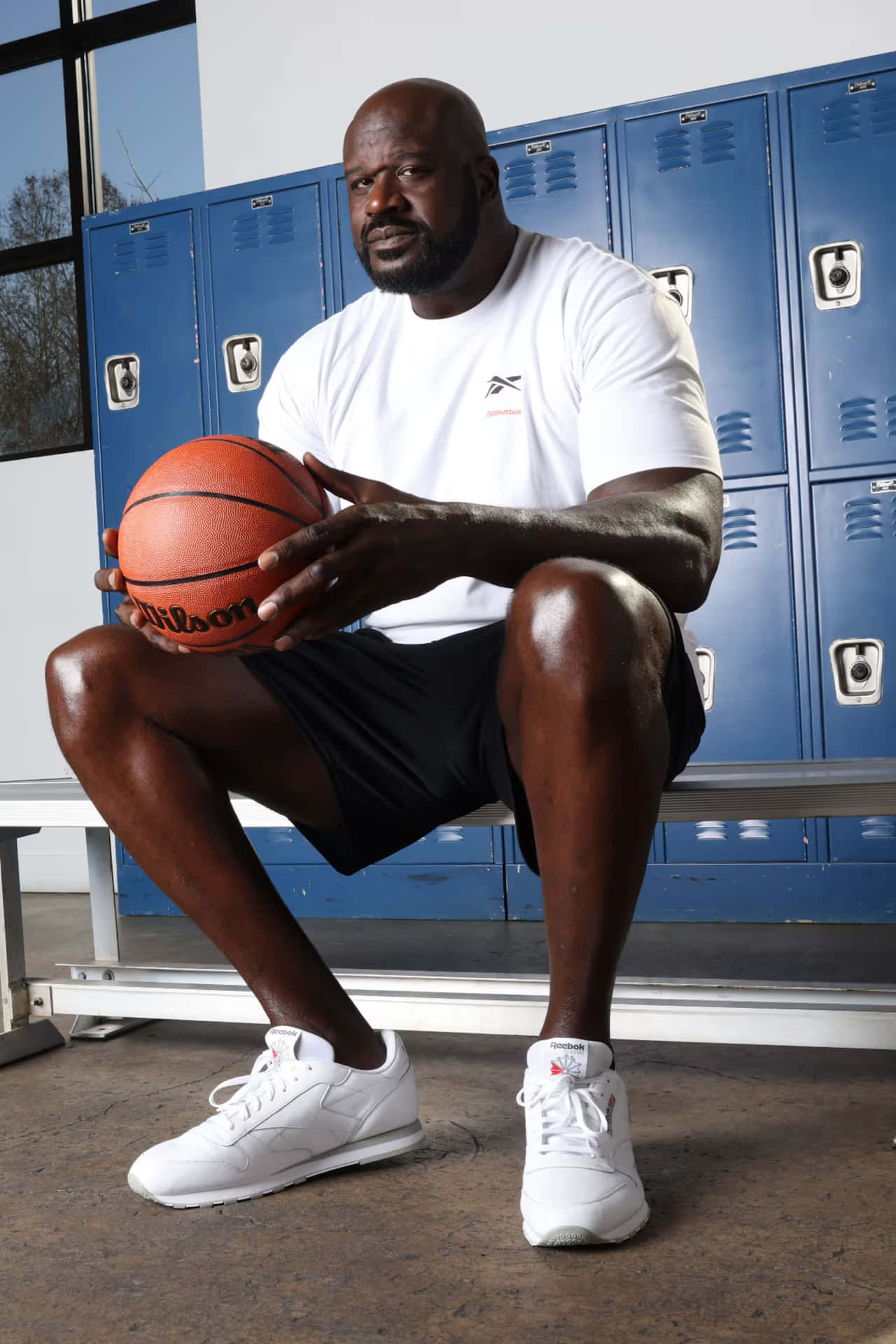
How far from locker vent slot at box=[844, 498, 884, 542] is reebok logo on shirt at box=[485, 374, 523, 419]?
178cm

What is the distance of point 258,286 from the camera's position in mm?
3510

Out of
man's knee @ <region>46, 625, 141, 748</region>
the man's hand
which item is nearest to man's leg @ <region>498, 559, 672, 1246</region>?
Answer: the man's hand

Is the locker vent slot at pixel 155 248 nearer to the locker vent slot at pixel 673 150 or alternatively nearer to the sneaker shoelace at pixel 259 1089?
the locker vent slot at pixel 673 150

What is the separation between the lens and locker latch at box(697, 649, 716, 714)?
3.09 m

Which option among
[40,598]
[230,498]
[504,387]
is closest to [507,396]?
[504,387]

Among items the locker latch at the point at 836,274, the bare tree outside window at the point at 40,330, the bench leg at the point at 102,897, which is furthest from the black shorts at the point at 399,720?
the bare tree outside window at the point at 40,330

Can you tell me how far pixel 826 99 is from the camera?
297 cm

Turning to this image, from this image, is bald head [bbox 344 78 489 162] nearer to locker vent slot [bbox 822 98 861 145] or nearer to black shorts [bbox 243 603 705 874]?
black shorts [bbox 243 603 705 874]

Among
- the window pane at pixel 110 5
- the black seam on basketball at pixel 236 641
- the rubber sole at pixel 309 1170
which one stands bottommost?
the rubber sole at pixel 309 1170

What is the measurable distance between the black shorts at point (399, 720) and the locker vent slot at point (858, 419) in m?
1.90

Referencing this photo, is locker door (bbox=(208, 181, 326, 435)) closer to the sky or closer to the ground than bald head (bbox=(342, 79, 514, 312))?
closer to the sky

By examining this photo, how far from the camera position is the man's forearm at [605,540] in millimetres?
1062

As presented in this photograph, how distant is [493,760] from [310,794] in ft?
0.76

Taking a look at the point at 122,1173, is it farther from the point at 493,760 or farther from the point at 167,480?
the point at 167,480
